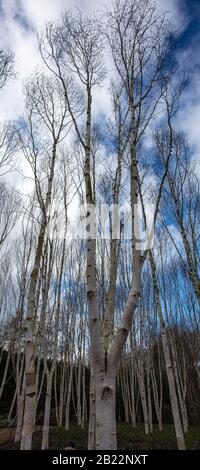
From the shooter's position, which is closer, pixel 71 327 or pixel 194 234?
pixel 194 234

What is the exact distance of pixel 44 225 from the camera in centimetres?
395

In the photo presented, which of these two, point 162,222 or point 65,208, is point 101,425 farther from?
point 162,222

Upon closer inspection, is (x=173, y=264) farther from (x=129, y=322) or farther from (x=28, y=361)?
(x=129, y=322)

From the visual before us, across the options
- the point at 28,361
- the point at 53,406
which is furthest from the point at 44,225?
the point at 53,406

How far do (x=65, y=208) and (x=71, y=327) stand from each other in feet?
20.4

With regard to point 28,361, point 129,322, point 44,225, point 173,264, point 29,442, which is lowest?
point 29,442

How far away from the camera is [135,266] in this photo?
7.45ft

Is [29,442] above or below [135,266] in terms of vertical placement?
below

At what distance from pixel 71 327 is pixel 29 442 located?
25.6 feet

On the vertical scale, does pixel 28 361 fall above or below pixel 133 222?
below
